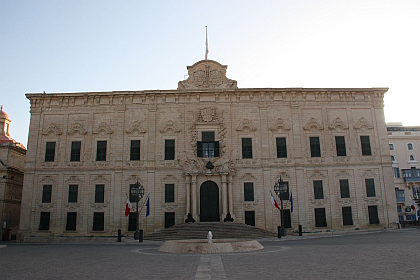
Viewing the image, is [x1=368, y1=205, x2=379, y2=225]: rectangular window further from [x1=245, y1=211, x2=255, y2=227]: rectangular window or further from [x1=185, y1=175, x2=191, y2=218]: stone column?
[x1=185, y1=175, x2=191, y2=218]: stone column

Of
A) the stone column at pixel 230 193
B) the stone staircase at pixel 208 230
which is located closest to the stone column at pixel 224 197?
the stone column at pixel 230 193

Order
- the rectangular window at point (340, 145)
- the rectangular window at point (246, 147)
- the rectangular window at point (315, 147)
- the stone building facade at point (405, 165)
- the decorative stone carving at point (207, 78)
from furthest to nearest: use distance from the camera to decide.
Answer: the stone building facade at point (405, 165) → the decorative stone carving at point (207, 78) → the rectangular window at point (340, 145) → the rectangular window at point (315, 147) → the rectangular window at point (246, 147)

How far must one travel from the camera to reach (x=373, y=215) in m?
29.0

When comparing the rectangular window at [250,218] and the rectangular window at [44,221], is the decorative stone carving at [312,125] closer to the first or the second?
the rectangular window at [250,218]

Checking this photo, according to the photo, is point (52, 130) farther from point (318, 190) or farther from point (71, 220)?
point (318, 190)

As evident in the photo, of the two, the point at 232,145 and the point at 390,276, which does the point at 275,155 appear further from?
the point at 390,276

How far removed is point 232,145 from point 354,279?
873 inches

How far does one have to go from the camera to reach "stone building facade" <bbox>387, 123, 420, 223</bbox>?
47.6m

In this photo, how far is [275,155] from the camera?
2962 cm

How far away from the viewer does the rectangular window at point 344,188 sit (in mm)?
29172

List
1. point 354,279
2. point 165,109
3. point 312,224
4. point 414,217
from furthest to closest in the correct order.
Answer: point 414,217, point 165,109, point 312,224, point 354,279

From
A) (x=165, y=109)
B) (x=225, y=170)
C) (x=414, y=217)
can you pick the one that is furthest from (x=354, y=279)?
(x=414, y=217)

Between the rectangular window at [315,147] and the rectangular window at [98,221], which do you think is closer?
the rectangular window at [98,221]

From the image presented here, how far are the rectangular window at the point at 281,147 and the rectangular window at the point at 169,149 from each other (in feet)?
29.7
